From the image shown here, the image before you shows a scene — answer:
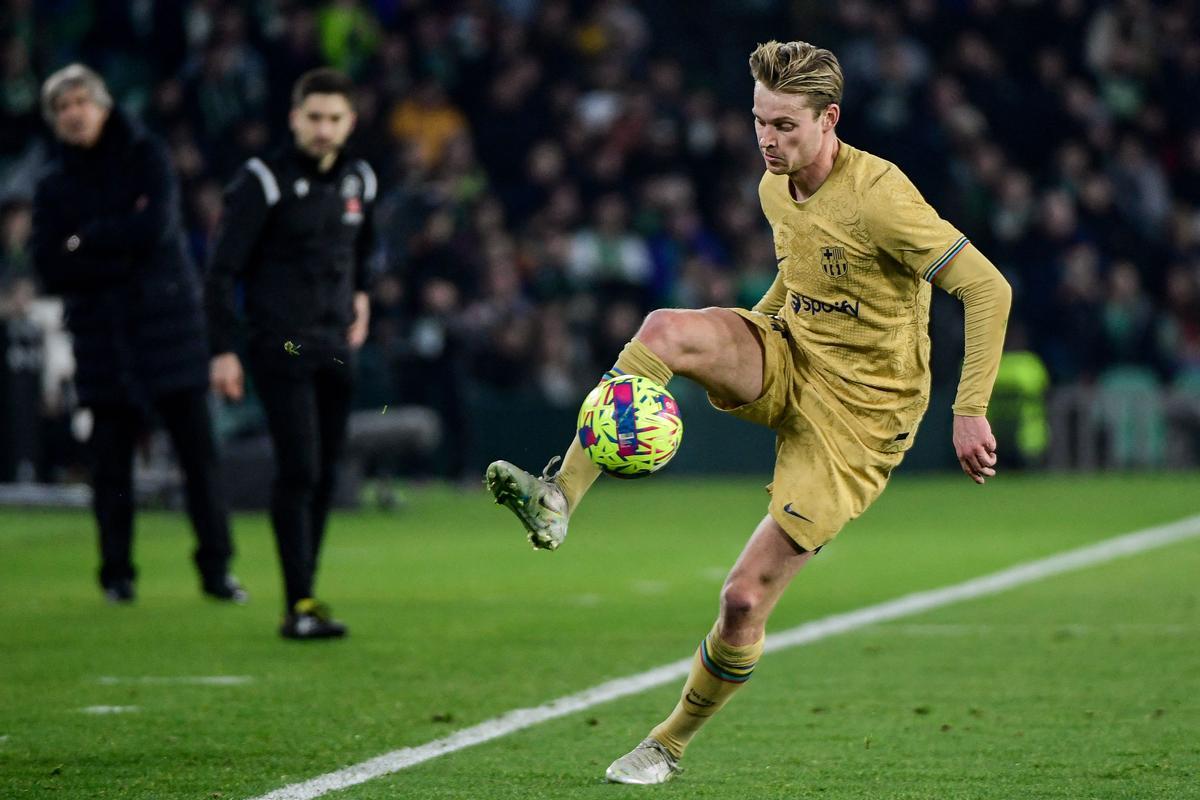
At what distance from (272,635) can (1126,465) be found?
13.6 m

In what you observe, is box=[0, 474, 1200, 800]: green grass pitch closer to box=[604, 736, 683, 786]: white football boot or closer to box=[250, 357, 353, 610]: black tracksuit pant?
box=[604, 736, 683, 786]: white football boot

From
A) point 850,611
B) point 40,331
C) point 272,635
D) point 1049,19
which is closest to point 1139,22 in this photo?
point 1049,19

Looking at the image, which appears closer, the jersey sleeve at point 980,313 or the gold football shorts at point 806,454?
the jersey sleeve at point 980,313

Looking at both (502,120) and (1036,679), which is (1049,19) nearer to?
(502,120)

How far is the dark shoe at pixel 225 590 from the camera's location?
996 cm

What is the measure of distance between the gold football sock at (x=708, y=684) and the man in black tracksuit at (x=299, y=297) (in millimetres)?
3277

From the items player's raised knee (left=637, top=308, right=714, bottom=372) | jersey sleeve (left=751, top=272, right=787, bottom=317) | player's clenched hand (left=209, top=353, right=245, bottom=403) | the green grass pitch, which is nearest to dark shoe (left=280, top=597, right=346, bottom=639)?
the green grass pitch

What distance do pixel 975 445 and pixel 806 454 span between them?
1.67 feet

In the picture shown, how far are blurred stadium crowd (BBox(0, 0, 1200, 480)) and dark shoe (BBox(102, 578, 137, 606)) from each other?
9.30m

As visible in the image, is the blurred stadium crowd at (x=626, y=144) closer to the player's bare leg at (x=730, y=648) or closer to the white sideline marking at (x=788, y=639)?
the white sideline marking at (x=788, y=639)

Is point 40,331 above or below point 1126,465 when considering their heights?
above

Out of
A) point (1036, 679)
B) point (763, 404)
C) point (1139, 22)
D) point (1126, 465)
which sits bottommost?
point (1126, 465)

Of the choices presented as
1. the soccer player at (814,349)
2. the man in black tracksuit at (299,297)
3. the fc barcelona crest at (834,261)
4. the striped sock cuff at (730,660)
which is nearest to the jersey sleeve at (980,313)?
the soccer player at (814,349)

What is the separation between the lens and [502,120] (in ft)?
70.9
